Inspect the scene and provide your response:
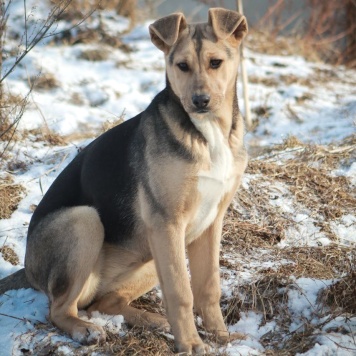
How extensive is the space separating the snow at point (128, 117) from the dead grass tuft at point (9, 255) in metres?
0.04

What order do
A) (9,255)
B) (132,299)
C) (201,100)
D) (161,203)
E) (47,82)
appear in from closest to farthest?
1. (201,100)
2. (161,203)
3. (132,299)
4. (9,255)
5. (47,82)

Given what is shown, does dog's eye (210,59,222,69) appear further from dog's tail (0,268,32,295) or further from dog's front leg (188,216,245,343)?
dog's tail (0,268,32,295)

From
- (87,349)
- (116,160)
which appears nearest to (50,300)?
(87,349)

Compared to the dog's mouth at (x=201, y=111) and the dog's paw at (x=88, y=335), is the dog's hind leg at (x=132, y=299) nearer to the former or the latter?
the dog's paw at (x=88, y=335)

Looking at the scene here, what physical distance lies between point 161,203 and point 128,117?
5.26 m

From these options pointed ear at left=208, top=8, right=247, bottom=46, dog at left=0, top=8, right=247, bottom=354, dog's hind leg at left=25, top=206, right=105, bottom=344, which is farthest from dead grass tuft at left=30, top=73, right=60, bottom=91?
pointed ear at left=208, top=8, right=247, bottom=46

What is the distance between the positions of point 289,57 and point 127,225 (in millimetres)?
9662

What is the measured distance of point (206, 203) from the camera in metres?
4.39

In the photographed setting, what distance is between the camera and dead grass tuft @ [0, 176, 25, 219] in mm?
6093

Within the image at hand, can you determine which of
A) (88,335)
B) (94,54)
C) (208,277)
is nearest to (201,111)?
(208,277)

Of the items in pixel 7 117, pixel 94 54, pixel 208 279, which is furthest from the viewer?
pixel 94 54

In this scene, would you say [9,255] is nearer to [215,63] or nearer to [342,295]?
[215,63]

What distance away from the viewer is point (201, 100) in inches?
165

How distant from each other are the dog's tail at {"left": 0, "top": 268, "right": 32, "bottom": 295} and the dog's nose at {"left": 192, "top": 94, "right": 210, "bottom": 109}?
75.4 inches
